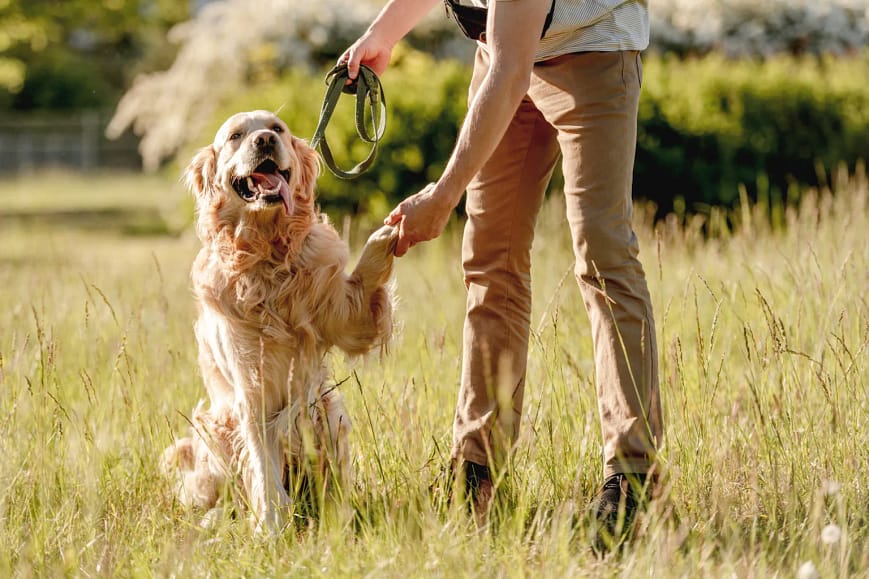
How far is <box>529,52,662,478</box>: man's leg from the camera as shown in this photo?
3029mm

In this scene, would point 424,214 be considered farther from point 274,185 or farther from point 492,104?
point 274,185

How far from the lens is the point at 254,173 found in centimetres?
350

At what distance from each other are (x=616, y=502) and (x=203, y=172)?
5.92 ft

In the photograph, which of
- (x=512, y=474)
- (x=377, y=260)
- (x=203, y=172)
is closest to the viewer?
(x=512, y=474)

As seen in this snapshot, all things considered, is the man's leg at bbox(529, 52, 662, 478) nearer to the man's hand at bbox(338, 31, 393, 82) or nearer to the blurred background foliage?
the man's hand at bbox(338, 31, 393, 82)

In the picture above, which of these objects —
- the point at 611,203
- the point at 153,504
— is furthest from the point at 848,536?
the point at 153,504

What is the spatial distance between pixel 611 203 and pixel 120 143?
25.1 meters

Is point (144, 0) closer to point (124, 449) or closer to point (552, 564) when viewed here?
point (124, 449)

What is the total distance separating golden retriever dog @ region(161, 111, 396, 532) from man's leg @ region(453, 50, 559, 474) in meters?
0.31

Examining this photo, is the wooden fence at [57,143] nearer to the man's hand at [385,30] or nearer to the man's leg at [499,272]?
the man's hand at [385,30]

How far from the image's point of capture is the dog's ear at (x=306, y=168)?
3.62 m

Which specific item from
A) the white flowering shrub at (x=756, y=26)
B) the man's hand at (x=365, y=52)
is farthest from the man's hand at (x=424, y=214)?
the white flowering shrub at (x=756, y=26)

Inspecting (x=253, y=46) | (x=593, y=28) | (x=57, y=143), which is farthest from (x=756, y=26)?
(x=57, y=143)

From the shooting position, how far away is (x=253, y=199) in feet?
11.4
